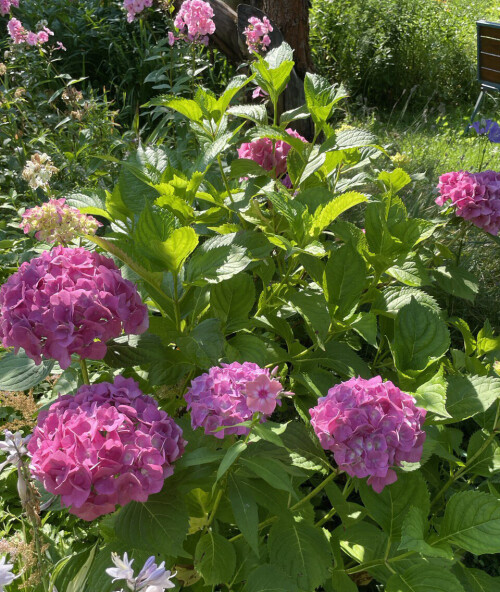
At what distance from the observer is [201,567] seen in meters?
1.29

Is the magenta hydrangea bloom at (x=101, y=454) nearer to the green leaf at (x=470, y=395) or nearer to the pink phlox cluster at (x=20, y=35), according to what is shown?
the green leaf at (x=470, y=395)

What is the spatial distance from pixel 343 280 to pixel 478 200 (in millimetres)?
953

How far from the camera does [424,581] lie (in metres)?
1.28

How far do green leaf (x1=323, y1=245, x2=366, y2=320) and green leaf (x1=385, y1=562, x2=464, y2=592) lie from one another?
61 centimetres

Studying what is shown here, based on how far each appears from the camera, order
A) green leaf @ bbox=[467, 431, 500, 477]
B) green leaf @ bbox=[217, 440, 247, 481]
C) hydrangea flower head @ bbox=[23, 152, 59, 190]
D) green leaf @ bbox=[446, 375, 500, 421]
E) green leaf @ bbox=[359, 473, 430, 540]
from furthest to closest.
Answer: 1. hydrangea flower head @ bbox=[23, 152, 59, 190]
2. green leaf @ bbox=[467, 431, 500, 477]
3. green leaf @ bbox=[446, 375, 500, 421]
4. green leaf @ bbox=[359, 473, 430, 540]
5. green leaf @ bbox=[217, 440, 247, 481]

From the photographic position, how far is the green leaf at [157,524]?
1174 mm

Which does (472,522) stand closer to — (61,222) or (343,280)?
(343,280)

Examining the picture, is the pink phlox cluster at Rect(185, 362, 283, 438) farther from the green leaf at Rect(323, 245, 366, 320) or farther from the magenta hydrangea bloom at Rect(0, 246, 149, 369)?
the green leaf at Rect(323, 245, 366, 320)

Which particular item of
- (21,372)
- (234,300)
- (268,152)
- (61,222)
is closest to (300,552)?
(234,300)

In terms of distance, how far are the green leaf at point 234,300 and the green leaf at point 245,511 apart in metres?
0.44

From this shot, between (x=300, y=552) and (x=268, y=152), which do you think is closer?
(x=300, y=552)

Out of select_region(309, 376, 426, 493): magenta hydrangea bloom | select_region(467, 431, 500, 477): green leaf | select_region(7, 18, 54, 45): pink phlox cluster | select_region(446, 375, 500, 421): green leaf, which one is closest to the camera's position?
select_region(309, 376, 426, 493): magenta hydrangea bloom

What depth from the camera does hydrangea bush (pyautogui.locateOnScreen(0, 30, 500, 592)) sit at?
1.12 meters

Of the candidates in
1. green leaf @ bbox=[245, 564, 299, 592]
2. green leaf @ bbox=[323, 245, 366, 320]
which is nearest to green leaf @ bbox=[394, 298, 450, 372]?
green leaf @ bbox=[323, 245, 366, 320]
